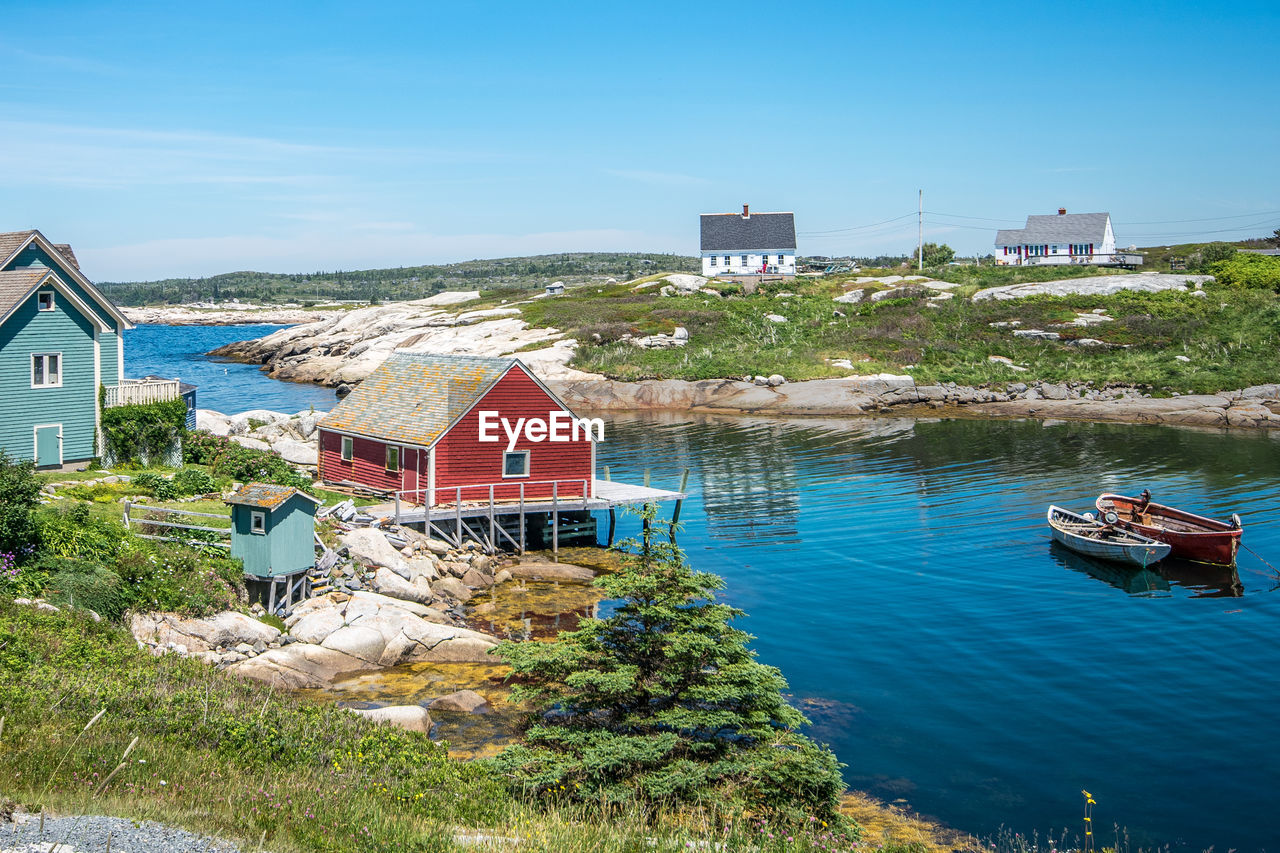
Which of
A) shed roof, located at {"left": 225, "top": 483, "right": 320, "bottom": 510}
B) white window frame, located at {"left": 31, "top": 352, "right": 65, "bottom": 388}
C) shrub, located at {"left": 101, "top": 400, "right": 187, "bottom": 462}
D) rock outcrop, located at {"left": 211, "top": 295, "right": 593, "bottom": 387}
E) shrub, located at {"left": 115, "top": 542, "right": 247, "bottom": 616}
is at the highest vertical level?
rock outcrop, located at {"left": 211, "top": 295, "right": 593, "bottom": 387}

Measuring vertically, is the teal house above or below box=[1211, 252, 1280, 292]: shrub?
below

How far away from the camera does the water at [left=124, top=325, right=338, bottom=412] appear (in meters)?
81.9

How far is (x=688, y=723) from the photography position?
15.5 meters

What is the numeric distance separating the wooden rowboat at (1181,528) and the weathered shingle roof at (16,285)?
38.3m

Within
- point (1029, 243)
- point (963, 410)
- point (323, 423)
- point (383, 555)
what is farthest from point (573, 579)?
point (1029, 243)

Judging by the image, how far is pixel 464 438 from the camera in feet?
A: 121

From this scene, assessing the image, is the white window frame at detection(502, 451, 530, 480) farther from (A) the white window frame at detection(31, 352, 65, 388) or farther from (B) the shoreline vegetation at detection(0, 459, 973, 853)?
(B) the shoreline vegetation at detection(0, 459, 973, 853)

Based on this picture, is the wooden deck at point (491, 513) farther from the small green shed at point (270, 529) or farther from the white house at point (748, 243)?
the white house at point (748, 243)

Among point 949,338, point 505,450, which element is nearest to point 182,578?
point 505,450

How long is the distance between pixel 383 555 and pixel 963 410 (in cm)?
5356

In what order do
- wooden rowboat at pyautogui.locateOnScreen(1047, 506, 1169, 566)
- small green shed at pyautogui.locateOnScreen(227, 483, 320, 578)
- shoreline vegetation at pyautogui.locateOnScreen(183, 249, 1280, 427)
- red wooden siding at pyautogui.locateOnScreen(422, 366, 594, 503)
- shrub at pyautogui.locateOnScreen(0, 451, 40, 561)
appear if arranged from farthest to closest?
shoreline vegetation at pyautogui.locateOnScreen(183, 249, 1280, 427), red wooden siding at pyautogui.locateOnScreen(422, 366, 594, 503), wooden rowboat at pyautogui.locateOnScreen(1047, 506, 1169, 566), small green shed at pyautogui.locateOnScreen(227, 483, 320, 578), shrub at pyautogui.locateOnScreen(0, 451, 40, 561)

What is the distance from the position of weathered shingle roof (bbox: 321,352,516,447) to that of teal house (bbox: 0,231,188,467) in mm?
7969

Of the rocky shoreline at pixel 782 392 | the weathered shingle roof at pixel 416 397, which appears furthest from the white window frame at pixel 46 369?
the rocky shoreline at pixel 782 392

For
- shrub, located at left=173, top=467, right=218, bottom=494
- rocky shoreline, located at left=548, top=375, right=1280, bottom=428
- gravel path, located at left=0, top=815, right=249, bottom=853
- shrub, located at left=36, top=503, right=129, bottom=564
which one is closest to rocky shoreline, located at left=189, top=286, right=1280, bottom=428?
rocky shoreline, located at left=548, top=375, right=1280, bottom=428
